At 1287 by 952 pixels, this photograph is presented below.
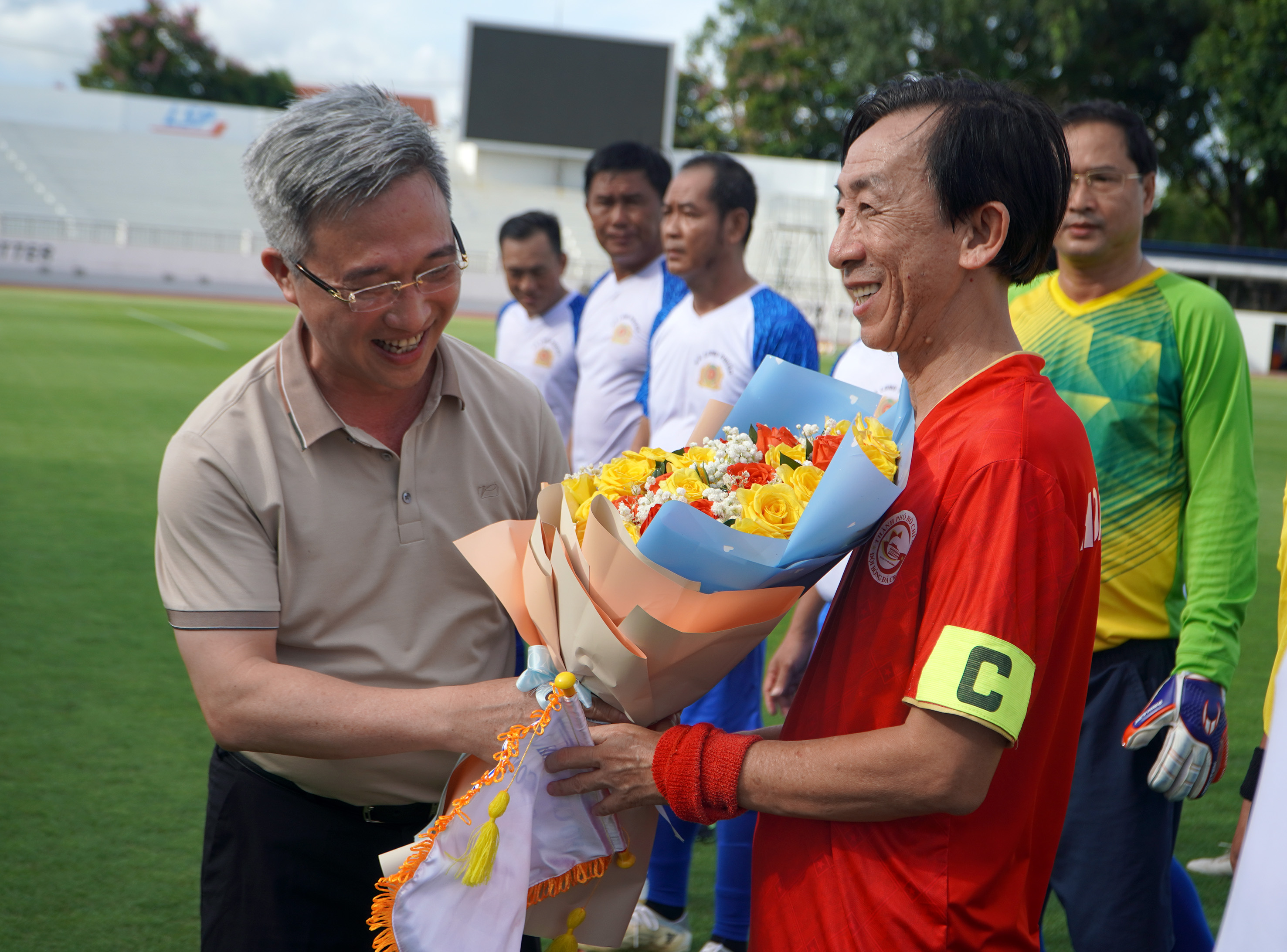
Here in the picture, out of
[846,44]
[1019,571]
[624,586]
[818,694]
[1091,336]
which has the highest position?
A: [846,44]

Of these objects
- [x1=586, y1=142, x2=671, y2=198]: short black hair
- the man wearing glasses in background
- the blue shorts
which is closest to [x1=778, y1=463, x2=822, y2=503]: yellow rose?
the man wearing glasses in background

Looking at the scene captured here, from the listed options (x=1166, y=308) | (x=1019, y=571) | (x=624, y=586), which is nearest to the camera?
(x=1019, y=571)

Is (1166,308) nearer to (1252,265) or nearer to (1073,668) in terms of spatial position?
(1073,668)

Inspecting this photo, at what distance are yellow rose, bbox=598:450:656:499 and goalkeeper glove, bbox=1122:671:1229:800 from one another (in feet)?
5.44

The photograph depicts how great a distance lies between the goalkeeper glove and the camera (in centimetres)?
266

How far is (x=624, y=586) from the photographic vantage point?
5.34 feet

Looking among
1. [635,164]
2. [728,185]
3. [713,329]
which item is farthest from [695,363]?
[635,164]

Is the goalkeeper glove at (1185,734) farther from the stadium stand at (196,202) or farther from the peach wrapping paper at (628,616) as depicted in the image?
the stadium stand at (196,202)

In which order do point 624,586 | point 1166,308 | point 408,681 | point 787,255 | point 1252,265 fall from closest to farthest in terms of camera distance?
point 624,586
point 408,681
point 1166,308
point 1252,265
point 787,255

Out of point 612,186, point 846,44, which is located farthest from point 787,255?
point 612,186

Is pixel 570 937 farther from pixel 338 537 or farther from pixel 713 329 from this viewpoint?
pixel 713 329

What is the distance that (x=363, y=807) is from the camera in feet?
7.10

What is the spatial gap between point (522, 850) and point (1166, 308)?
230 cm

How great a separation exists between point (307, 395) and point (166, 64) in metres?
68.8
